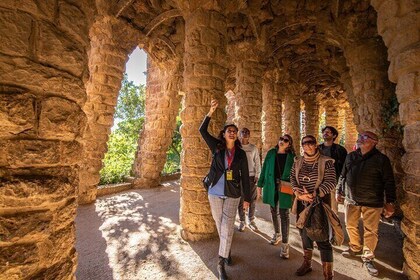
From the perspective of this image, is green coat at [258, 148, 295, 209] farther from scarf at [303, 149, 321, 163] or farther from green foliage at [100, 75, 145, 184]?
green foliage at [100, 75, 145, 184]

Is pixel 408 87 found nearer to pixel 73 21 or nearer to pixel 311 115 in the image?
pixel 73 21

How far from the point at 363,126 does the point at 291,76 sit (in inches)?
254

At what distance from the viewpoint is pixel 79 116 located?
4.98 feet

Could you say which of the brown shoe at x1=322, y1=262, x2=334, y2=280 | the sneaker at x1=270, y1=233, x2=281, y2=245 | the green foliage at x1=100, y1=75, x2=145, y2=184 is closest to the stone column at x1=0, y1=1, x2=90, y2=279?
the brown shoe at x1=322, y1=262, x2=334, y2=280

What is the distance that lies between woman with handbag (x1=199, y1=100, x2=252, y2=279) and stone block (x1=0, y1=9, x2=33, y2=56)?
→ 2.16 metres

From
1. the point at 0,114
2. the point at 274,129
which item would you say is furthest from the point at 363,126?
the point at 0,114

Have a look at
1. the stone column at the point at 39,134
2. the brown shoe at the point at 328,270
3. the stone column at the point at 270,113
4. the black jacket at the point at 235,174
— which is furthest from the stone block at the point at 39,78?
the stone column at the point at 270,113

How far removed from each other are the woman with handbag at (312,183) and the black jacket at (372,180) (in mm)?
711

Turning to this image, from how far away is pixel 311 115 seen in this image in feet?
48.1

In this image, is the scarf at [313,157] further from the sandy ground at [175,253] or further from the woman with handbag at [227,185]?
the sandy ground at [175,253]

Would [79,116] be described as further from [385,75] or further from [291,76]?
[291,76]

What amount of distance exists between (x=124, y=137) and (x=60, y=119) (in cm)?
1473

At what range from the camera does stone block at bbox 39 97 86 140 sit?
4.26 ft

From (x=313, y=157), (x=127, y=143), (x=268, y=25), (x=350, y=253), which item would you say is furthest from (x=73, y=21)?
(x=127, y=143)
